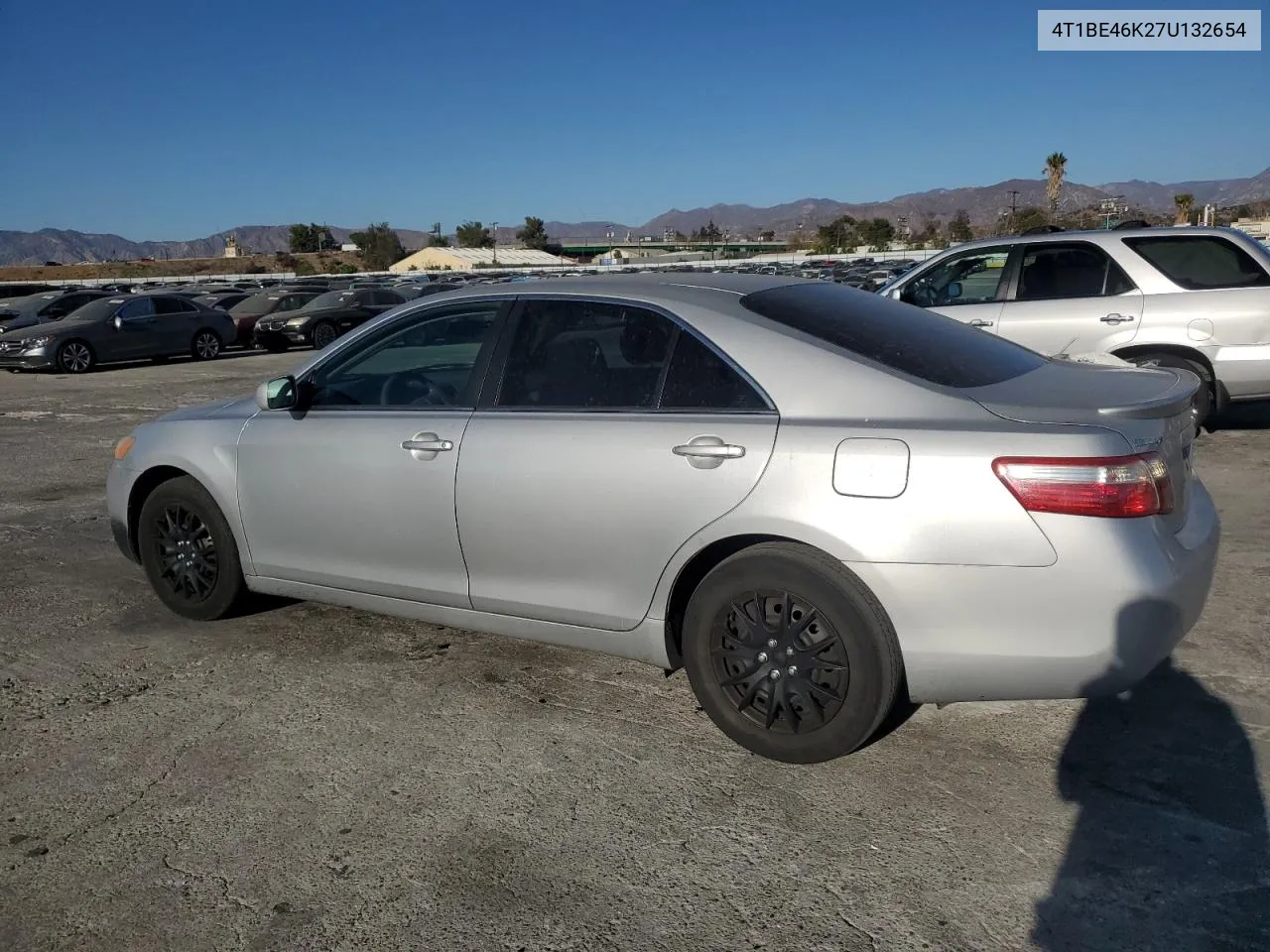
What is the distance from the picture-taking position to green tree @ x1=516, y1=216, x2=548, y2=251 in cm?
13650

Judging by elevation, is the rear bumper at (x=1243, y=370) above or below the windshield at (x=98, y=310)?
below

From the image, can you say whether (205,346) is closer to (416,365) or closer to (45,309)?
(45,309)

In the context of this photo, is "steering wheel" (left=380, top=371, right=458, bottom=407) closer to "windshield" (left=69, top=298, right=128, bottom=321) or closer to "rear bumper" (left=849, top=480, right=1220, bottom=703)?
"rear bumper" (left=849, top=480, right=1220, bottom=703)

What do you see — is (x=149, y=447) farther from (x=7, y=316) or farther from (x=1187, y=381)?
(x=7, y=316)

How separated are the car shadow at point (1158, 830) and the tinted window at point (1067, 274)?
513 cm

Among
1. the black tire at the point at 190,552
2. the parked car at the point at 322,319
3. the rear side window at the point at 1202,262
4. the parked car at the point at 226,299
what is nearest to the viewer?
the black tire at the point at 190,552

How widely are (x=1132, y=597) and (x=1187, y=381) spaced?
120 centimetres

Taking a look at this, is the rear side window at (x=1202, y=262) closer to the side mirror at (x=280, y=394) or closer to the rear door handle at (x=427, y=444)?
the rear door handle at (x=427, y=444)

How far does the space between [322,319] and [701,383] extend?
77.2ft

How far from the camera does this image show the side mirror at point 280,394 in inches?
182

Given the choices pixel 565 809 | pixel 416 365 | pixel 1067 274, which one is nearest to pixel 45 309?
pixel 1067 274

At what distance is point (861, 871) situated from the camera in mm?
2949

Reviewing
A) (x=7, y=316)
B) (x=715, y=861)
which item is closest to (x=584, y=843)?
(x=715, y=861)

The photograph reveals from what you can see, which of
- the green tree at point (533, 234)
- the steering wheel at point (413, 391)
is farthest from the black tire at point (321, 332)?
the green tree at point (533, 234)
